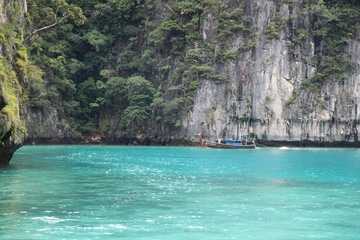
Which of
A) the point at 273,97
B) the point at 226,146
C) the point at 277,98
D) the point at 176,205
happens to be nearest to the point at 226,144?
the point at 226,146

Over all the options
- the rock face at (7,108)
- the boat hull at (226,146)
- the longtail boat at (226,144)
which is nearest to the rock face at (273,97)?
the longtail boat at (226,144)

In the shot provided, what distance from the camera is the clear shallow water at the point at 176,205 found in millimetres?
11180

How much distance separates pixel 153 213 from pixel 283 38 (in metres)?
43.4

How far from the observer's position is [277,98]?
53.4 meters

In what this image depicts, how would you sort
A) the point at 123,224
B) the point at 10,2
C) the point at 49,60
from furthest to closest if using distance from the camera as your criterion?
the point at 49,60
the point at 10,2
the point at 123,224

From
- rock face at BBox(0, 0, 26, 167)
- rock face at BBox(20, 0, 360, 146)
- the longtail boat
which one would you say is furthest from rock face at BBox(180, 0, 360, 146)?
rock face at BBox(0, 0, 26, 167)

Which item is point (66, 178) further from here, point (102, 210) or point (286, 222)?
point (286, 222)

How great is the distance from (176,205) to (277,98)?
40.6 metres

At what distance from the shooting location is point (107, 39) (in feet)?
197

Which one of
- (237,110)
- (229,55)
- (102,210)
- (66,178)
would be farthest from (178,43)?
(102,210)

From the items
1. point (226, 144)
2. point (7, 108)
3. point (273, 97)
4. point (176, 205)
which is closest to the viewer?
point (176, 205)

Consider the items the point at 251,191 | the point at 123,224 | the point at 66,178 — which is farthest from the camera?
the point at 66,178

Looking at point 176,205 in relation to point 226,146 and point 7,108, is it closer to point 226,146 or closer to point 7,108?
point 7,108

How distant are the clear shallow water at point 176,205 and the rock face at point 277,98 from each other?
3036 centimetres
